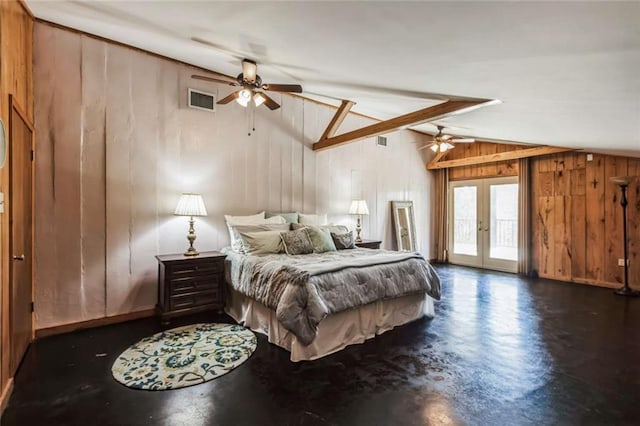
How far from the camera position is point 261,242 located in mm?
3863

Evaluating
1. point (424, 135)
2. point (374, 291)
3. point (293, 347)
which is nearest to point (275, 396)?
point (293, 347)

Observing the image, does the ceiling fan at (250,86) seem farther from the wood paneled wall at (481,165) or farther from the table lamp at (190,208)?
the wood paneled wall at (481,165)

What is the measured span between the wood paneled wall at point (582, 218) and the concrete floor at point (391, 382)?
7.30ft

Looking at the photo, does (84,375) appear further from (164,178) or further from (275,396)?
(164,178)

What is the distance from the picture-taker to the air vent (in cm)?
423

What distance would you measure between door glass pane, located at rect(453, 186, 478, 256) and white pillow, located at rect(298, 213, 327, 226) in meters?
3.85

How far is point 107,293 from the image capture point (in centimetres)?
361

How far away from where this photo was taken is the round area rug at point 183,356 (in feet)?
7.80

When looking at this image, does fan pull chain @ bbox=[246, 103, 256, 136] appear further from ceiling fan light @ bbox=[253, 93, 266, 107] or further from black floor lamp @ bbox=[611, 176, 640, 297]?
black floor lamp @ bbox=[611, 176, 640, 297]

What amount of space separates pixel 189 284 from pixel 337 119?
3.43 metres

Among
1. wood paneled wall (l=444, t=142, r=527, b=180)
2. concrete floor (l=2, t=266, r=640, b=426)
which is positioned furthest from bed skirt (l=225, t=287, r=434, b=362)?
wood paneled wall (l=444, t=142, r=527, b=180)

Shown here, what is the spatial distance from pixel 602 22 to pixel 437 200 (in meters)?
6.53

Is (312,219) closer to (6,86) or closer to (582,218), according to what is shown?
(6,86)

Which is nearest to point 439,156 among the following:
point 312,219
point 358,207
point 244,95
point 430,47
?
point 358,207
